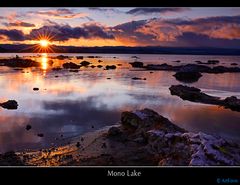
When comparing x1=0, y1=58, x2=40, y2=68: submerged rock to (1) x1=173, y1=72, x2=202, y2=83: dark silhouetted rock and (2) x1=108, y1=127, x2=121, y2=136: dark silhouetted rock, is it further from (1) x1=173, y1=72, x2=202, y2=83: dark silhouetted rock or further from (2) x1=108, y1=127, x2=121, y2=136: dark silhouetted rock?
(2) x1=108, y1=127, x2=121, y2=136: dark silhouetted rock

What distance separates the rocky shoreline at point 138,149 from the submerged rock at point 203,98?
12.6 feet

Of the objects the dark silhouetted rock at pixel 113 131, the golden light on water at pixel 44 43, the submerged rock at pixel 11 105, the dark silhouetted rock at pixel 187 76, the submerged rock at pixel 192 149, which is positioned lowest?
the submerged rock at pixel 192 149

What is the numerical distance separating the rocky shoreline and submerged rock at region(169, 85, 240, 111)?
12.6ft

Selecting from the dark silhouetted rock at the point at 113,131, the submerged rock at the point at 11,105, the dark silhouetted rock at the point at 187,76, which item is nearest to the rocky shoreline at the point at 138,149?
the dark silhouetted rock at the point at 113,131

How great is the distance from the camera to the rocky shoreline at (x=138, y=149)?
3.01m

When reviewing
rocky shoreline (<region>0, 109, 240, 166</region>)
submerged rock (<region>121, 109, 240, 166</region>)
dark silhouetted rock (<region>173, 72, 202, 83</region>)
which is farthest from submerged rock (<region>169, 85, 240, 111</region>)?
dark silhouetted rock (<region>173, 72, 202, 83</region>)

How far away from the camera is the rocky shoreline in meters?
3.01

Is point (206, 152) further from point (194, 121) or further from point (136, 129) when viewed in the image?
point (194, 121)

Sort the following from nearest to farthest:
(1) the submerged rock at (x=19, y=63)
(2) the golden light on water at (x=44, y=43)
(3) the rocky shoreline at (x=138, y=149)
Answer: (3) the rocky shoreline at (x=138, y=149) < (2) the golden light on water at (x=44, y=43) < (1) the submerged rock at (x=19, y=63)

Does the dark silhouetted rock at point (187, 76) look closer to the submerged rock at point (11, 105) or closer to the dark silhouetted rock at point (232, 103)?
the dark silhouetted rock at point (232, 103)

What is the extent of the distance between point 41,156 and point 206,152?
7.75 feet

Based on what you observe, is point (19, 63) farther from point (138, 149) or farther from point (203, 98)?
point (138, 149)

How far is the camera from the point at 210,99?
9422mm

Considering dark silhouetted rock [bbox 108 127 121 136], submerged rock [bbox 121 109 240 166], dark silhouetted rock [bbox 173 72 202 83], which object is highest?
dark silhouetted rock [bbox 173 72 202 83]
